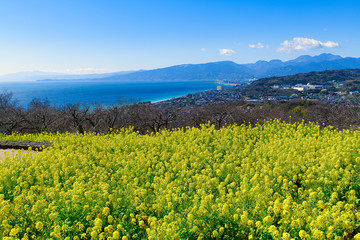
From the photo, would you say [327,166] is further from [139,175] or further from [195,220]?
[139,175]

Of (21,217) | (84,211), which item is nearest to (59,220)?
(84,211)

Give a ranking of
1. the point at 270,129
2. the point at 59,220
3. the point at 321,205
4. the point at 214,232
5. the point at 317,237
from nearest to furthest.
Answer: the point at 317,237 → the point at 214,232 → the point at 321,205 → the point at 59,220 → the point at 270,129

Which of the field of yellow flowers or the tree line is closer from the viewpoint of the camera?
the field of yellow flowers

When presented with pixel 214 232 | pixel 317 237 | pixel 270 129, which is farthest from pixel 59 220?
pixel 270 129

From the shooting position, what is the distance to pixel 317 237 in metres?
3.80

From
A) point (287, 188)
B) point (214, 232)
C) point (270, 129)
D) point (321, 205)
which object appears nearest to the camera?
point (214, 232)

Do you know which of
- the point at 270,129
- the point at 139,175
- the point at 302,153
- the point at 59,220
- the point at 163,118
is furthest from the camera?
the point at 163,118

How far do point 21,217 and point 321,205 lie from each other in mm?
6226

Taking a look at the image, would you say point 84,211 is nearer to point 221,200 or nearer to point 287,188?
point 221,200

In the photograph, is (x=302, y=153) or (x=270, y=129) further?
(x=270, y=129)

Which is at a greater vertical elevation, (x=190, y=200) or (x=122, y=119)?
(x=190, y=200)

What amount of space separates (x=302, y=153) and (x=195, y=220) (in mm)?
5629

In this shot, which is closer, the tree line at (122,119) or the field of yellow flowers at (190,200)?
the field of yellow flowers at (190,200)

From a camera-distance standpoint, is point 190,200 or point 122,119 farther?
point 122,119
